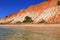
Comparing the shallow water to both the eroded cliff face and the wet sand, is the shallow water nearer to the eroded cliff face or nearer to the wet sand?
the wet sand

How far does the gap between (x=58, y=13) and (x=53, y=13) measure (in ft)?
10.7

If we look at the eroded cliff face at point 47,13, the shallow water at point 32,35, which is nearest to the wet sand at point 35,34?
the shallow water at point 32,35

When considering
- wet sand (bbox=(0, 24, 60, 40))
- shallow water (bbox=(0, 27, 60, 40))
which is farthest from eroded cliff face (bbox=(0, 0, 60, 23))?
shallow water (bbox=(0, 27, 60, 40))

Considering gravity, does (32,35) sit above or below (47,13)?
below

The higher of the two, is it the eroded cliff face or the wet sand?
the eroded cliff face

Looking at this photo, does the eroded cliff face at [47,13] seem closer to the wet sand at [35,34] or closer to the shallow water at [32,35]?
the wet sand at [35,34]

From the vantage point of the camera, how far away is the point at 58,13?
4566 cm

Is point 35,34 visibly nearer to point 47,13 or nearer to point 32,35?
point 32,35

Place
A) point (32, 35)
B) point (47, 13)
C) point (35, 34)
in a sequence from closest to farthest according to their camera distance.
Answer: point (32, 35) < point (35, 34) < point (47, 13)

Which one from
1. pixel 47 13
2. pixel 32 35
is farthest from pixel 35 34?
pixel 47 13

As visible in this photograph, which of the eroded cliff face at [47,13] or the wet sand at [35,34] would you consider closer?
A: the wet sand at [35,34]

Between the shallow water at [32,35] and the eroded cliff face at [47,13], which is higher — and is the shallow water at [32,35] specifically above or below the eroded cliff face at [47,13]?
below

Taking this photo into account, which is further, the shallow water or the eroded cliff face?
the eroded cliff face

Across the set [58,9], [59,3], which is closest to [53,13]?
[58,9]
